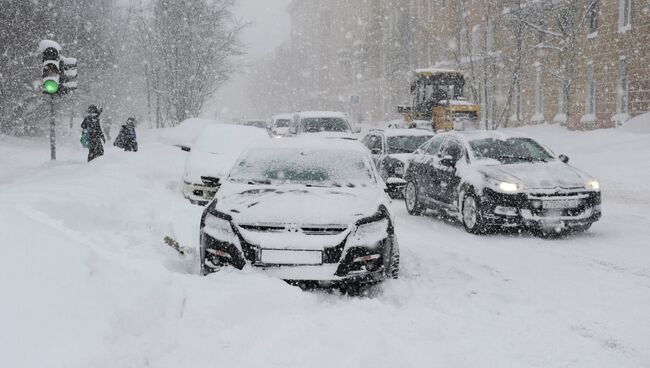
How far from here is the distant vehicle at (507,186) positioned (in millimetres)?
8898

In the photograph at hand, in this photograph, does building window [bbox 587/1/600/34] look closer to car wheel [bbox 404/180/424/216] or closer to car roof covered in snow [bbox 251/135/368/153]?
car wheel [bbox 404/180/424/216]

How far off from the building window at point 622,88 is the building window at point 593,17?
269 centimetres

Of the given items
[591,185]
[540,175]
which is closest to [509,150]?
[540,175]

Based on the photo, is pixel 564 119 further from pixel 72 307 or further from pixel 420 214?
pixel 72 307

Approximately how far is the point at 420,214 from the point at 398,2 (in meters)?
51.9

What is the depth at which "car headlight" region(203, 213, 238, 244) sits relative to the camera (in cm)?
539

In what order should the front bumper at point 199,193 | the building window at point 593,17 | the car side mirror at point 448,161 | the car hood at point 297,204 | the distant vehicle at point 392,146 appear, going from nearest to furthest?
the car hood at point 297,204 → the car side mirror at point 448,161 → the front bumper at point 199,193 → the distant vehicle at point 392,146 → the building window at point 593,17

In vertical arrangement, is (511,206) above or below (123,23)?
below

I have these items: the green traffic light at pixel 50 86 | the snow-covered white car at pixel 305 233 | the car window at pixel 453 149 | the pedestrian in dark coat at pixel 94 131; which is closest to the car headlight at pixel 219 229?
the snow-covered white car at pixel 305 233

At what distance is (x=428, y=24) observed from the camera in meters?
51.1

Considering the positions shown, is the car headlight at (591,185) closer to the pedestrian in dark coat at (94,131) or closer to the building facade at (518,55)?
the pedestrian in dark coat at (94,131)

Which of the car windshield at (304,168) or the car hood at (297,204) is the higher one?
the car windshield at (304,168)

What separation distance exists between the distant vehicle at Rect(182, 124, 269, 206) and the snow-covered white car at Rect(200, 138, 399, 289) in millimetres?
4392

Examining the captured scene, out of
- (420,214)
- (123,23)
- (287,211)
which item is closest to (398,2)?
(123,23)
